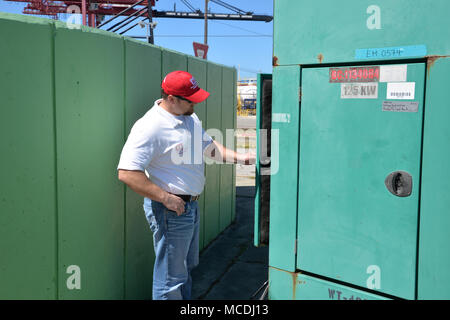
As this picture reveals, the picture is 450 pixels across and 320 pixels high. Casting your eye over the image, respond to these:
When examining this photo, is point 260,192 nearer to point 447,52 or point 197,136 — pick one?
point 197,136

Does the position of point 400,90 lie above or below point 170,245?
above

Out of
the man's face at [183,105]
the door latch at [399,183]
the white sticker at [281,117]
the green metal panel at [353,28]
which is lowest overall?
the door latch at [399,183]

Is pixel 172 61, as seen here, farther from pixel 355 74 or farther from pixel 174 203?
pixel 355 74

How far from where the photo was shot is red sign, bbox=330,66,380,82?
2.31 metres

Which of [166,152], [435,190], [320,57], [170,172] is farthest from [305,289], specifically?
[320,57]

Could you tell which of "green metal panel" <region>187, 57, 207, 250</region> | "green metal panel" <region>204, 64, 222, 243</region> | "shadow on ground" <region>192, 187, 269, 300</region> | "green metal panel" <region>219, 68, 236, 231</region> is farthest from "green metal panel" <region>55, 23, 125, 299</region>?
"green metal panel" <region>219, 68, 236, 231</region>

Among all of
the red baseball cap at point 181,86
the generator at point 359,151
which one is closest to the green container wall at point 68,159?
the red baseball cap at point 181,86

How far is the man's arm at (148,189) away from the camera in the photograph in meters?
2.55

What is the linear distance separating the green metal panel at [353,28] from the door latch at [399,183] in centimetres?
65

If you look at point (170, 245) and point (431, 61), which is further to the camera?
point (170, 245)

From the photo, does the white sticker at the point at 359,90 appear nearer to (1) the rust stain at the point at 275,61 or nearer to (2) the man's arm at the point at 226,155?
(1) the rust stain at the point at 275,61

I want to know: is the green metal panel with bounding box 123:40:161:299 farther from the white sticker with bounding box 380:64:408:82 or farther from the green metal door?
the white sticker with bounding box 380:64:408:82

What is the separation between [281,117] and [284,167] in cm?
33

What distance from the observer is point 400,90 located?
223cm
